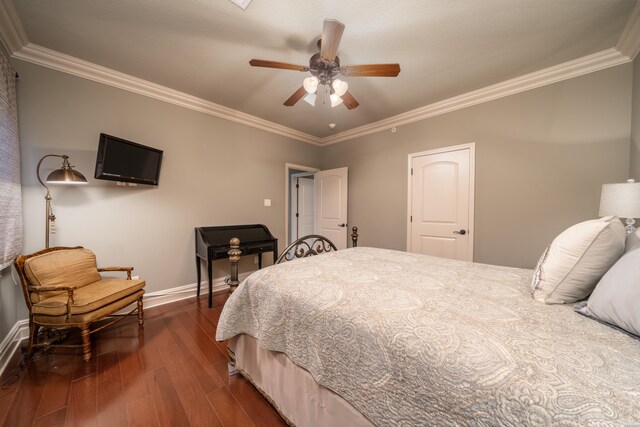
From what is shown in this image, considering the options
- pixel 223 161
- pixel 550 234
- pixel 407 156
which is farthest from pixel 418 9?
pixel 223 161

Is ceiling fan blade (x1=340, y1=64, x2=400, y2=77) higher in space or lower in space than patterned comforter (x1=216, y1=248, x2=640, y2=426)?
higher

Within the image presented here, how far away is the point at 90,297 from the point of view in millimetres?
1786

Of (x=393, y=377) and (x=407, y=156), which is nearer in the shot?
(x=393, y=377)

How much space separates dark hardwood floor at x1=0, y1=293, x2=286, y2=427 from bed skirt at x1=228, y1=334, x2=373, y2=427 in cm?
13

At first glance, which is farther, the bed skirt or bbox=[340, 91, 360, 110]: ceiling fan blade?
bbox=[340, 91, 360, 110]: ceiling fan blade

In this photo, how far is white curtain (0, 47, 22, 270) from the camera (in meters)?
1.63

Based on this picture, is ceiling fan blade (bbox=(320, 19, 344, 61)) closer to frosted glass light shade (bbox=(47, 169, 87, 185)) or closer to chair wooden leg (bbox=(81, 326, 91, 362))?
frosted glass light shade (bbox=(47, 169, 87, 185))

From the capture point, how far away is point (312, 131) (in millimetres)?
4070

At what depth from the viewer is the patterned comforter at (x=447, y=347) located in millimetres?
542

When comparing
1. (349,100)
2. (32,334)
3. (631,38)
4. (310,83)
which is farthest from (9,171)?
(631,38)

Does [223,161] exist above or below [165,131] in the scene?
below

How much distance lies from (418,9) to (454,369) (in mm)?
2136

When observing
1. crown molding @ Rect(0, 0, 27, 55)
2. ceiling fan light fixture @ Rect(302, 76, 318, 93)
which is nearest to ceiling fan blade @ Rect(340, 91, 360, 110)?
ceiling fan light fixture @ Rect(302, 76, 318, 93)

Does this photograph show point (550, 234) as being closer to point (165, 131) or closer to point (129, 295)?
point (129, 295)
